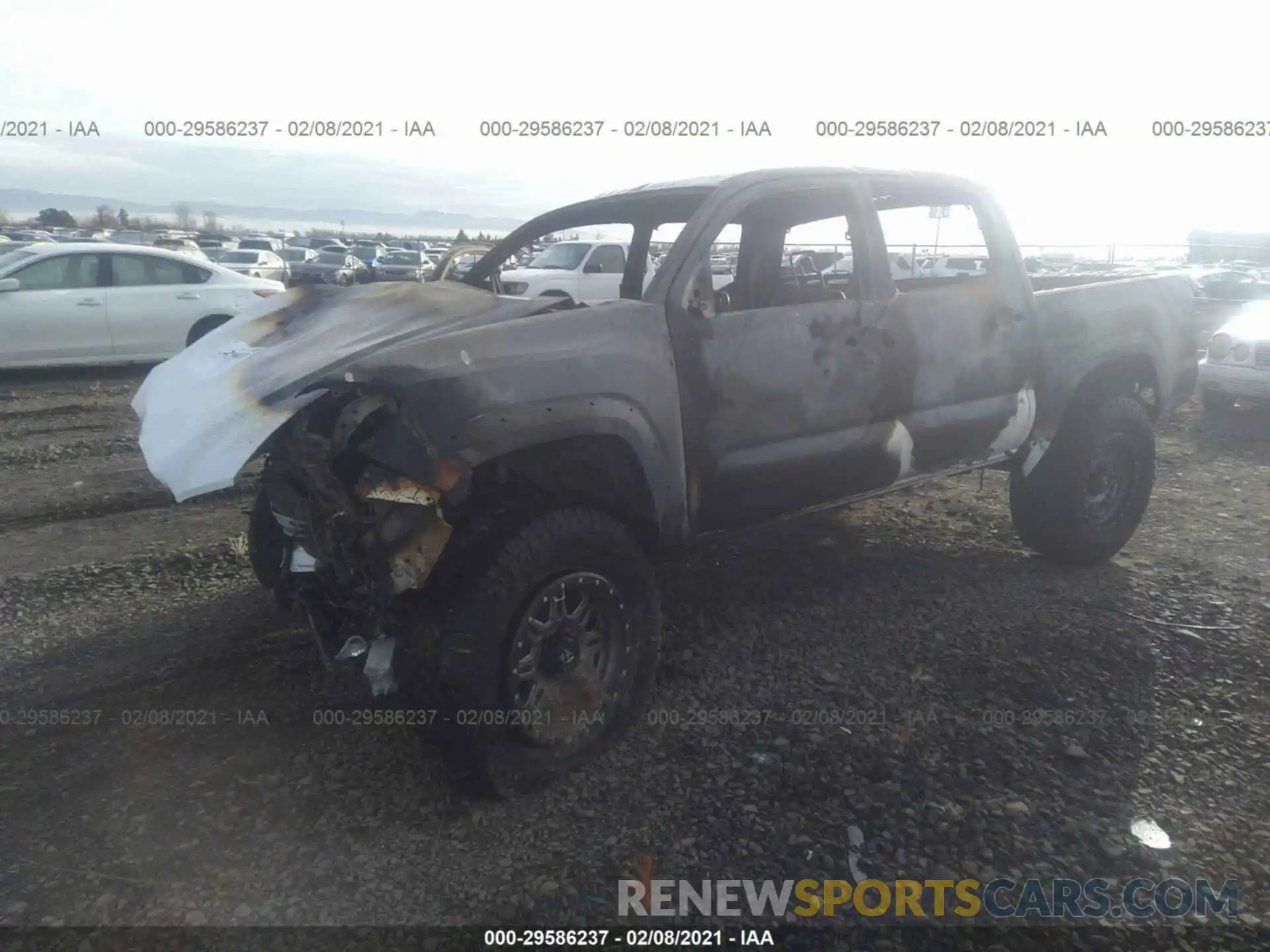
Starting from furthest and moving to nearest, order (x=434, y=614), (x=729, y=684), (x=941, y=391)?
(x=941, y=391), (x=729, y=684), (x=434, y=614)

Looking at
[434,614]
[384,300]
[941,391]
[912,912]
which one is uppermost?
[384,300]

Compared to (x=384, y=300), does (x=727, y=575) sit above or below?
below

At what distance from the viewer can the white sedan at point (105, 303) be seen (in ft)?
31.8

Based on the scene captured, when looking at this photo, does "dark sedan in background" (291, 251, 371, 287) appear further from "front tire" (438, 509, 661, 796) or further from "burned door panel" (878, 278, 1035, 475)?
"front tire" (438, 509, 661, 796)

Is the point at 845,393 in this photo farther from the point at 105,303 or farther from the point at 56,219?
the point at 56,219

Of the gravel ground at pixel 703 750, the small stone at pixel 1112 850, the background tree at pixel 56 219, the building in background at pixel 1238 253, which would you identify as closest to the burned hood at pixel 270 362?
the gravel ground at pixel 703 750

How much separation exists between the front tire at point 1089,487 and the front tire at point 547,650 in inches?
97.9

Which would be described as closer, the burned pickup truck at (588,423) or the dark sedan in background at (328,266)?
the burned pickup truck at (588,423)

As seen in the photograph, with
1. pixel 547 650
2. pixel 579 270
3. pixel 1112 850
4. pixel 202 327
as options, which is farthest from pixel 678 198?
pixel 579 270

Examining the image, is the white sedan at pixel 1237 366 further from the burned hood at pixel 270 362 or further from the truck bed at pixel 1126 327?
the burned hood at pixel 270 362

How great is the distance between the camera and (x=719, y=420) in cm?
341

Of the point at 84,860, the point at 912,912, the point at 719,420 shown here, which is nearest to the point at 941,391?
the point at 719,420

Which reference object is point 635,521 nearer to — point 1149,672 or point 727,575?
point 727,575

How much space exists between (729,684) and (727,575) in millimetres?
1144
